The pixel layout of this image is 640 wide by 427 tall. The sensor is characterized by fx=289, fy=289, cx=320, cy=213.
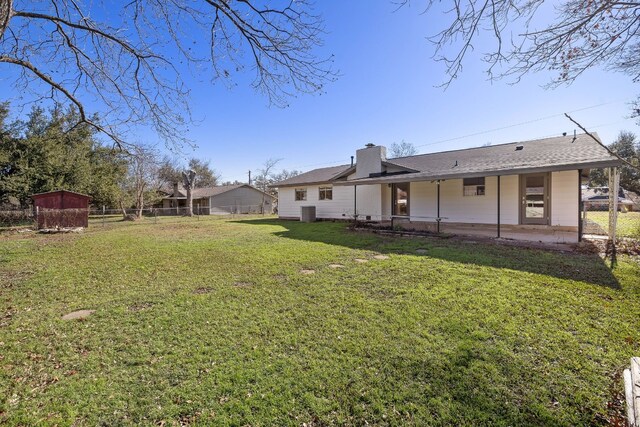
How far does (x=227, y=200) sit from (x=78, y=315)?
31759 mm

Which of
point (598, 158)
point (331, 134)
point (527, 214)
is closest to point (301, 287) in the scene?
point (598, 158)

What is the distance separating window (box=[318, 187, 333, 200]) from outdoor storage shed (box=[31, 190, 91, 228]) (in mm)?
12950

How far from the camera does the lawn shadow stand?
541 centimetres

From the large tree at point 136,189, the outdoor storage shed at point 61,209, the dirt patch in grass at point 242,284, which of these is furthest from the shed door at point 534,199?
the large tree at point 136,189

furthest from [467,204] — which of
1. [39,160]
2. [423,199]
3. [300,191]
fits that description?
[39,160]

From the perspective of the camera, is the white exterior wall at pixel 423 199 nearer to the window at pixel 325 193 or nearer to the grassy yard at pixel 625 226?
the window at pixel 325 193

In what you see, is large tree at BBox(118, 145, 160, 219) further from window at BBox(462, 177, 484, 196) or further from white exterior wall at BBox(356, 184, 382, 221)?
window at BBox(462, 177, 484, 196)

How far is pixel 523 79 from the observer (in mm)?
3193

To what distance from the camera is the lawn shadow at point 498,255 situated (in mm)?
5413

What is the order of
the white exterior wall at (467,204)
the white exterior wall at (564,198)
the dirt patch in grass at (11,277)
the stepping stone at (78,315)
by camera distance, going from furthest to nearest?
the white exterior wall at (467,204) < the white exterior wall at (564,198) < the dirt patch in grass at (11,277) < the stepping stone at (78,315)

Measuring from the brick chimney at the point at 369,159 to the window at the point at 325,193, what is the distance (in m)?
2.19

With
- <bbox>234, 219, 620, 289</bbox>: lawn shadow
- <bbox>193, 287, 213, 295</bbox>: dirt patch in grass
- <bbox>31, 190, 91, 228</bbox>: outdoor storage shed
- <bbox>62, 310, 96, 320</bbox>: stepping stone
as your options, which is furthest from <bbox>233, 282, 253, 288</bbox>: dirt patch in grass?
<bbox>31, 190, 91, 228</bbox>: outdoor storage shed

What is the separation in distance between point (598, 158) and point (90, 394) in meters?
11.3

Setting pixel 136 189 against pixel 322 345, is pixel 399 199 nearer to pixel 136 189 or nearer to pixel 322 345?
pixel 322 345
